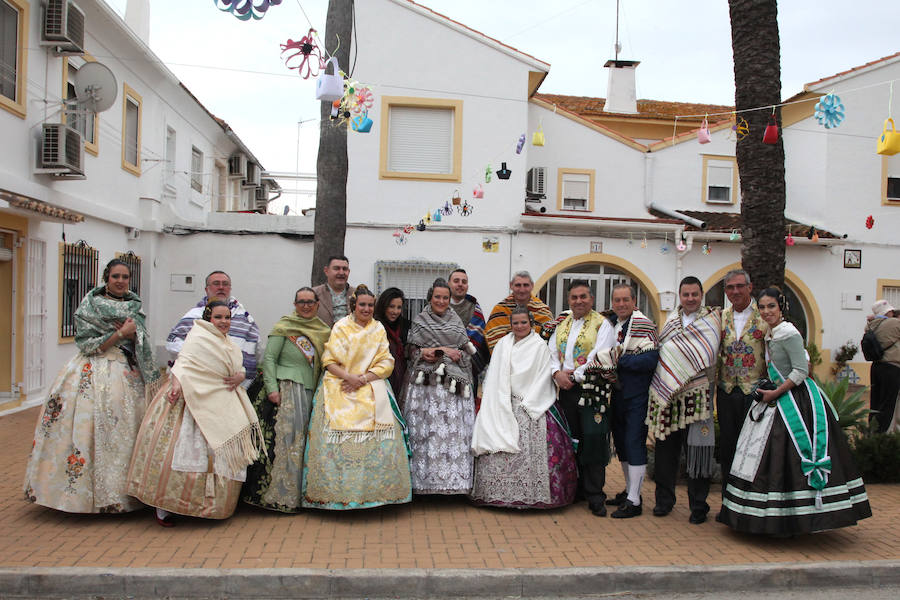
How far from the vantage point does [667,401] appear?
18.5 feet

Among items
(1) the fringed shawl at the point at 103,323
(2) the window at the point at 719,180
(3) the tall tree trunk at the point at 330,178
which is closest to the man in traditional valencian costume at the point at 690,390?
(1) the fringed shawl at the point at 103,323

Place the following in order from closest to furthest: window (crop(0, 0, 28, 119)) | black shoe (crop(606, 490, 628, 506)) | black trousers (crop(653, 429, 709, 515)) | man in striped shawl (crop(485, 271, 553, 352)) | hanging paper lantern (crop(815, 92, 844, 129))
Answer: black trousers (crop(653, 429, 709, 515)) < black shoe (crop(606, 490, 628, 506)) < man in striped shawl (crop(485, 271, 553, 352)) < hanging paper lantern (crop(815, 92, 844, 129)) < window (crop(0, 0, 28, 119))

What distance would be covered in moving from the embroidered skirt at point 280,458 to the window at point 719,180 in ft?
45.5

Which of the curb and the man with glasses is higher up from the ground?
the man with glasses

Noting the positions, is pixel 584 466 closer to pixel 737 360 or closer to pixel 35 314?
pixel 737 360

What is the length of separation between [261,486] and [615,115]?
15.3 metres

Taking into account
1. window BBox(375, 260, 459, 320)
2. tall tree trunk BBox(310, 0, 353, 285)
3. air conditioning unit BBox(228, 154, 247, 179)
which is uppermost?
air conditioning unit BBox(228, 154, 247, 179)

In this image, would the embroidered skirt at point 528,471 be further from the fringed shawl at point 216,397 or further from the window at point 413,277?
the window at point 413,277

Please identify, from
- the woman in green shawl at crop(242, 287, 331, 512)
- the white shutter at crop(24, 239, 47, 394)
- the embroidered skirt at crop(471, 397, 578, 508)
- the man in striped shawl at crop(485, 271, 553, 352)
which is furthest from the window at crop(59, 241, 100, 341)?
the embroidered skirt at crop(471, 397, 578, 508)

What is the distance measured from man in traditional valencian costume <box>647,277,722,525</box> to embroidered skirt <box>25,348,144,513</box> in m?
→ 4.05

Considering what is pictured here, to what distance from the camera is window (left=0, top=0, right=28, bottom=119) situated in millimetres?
9594

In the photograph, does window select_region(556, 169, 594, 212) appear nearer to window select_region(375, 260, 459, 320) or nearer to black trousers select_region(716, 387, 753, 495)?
window select_region(375, 260, 459, 320)

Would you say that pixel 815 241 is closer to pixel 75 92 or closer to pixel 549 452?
pixel 549 452

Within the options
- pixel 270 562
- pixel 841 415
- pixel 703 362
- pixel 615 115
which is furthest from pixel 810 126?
pixel 270 562
